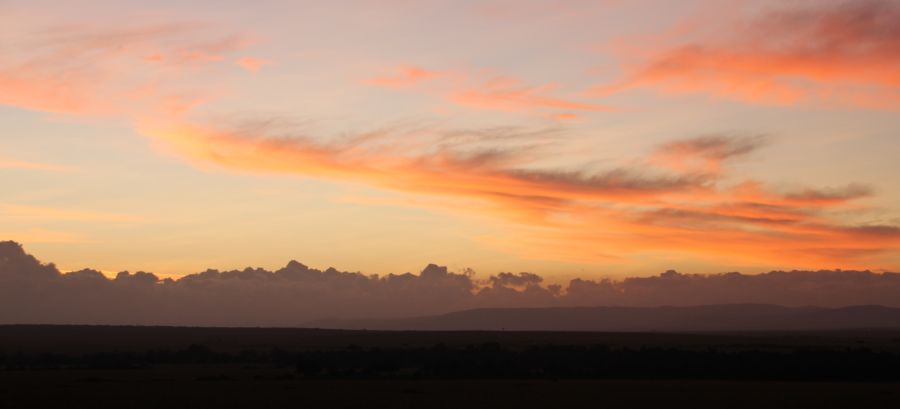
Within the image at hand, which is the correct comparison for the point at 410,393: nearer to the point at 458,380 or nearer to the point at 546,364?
the point at 458,380

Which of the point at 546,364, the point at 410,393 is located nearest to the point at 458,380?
the point at 410,393

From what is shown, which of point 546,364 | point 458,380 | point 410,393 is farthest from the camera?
point 546,364

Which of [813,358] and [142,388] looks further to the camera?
[813,358]

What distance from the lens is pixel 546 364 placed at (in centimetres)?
7162

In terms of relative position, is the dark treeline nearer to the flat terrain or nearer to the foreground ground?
the flat terrain

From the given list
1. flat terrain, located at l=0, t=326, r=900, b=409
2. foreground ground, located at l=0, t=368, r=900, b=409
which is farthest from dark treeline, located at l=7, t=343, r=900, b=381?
foreground ground, located at l=0, t=368, r=900, b=409

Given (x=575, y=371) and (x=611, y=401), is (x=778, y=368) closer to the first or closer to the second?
(x=575, y=371)

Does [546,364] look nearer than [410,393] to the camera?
No

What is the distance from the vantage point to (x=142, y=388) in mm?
53219

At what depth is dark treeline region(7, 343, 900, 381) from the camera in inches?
2581

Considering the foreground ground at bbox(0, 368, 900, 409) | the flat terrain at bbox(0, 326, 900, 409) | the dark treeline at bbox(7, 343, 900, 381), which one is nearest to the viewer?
the foreground ground at bbox(0, 368, 900, 409)

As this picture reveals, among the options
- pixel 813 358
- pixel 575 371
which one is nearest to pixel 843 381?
pixel 813 358

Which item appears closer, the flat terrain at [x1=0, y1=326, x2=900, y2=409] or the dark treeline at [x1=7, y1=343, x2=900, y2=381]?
the flat terrain at [x1=0, y1=326, x2=900, y2=409]

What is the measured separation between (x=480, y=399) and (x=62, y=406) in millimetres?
19591
